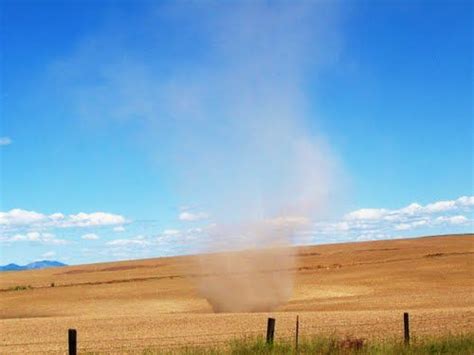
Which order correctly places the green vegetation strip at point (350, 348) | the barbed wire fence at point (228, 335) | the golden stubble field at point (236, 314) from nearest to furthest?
the green vegetation strip at point (350, 348)
the barbed wire fence at point (228, 335)
the golden stubble field at point (236, 314)

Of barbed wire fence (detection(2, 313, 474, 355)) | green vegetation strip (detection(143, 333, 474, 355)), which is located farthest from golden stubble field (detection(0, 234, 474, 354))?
green vegetation strip (detection(143, 333, 474, 355))

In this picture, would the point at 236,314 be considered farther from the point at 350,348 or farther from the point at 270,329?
the point at 350,348

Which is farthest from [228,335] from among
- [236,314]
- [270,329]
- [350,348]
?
[236,314]

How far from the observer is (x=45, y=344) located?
30.3 m

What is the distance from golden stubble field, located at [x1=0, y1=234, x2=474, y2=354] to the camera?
1174 inches

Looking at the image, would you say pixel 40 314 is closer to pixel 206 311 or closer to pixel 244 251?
pixel 206 311

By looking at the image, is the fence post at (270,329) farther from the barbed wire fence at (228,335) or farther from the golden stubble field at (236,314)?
the golden stubble field at (236,314)

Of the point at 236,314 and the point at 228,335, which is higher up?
the point at 228,335

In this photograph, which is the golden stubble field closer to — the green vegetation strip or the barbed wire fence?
the barbed wire fence

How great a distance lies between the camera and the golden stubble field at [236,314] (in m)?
29.8

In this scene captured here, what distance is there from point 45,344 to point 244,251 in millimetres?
19832

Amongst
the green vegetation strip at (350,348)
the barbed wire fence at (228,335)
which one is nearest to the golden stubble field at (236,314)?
the barbed wire fence at (228,335)

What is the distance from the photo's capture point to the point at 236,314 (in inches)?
1731

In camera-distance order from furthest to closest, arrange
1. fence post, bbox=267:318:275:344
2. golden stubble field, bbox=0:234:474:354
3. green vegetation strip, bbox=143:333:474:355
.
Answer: golden stubble field, bbox=0:234:474:354, fence post, bbox=267:318:275:344, green vegetation strip, bbox=143:333:474:355
